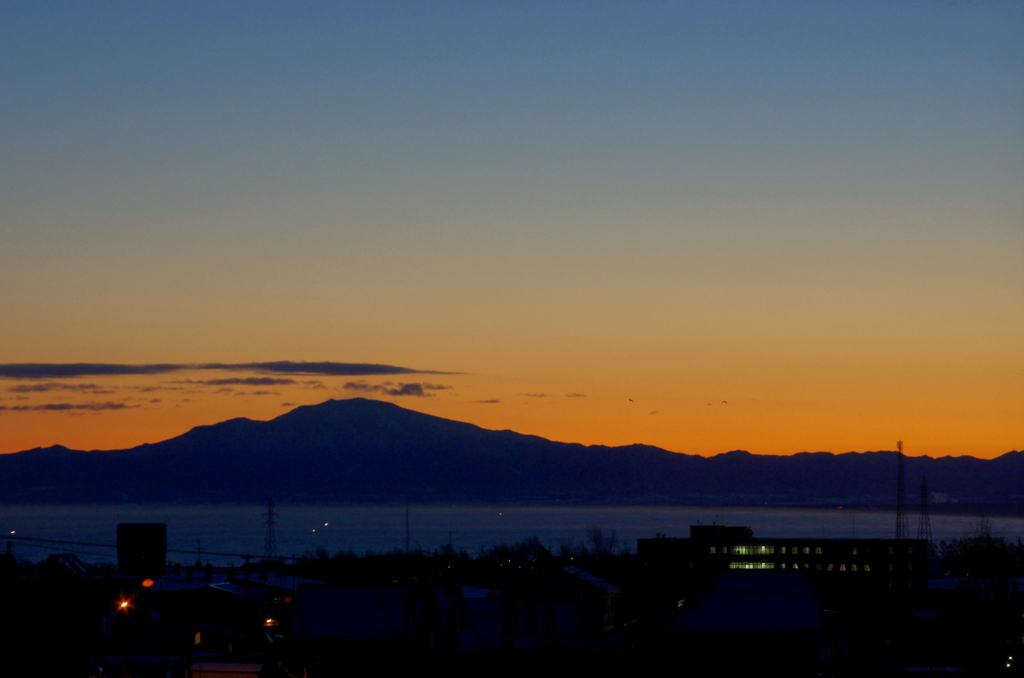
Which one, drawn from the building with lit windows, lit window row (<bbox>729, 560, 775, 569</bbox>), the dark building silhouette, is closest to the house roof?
the dark building silhouette

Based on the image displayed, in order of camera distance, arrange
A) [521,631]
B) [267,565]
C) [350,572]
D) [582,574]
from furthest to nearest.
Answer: [350,572]
[267,565]
[582,574]
[521,631]

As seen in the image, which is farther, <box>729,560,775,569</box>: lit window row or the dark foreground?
<box>729,560,775,569</box>: lit window row

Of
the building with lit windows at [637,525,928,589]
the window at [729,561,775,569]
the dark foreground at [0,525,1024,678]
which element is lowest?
the window at [729,561,775,569]

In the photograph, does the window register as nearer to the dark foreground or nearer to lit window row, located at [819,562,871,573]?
lit window row, located at [819,562,871,573]

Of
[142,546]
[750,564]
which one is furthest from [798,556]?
[142,546]

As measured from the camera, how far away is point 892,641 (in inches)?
1292

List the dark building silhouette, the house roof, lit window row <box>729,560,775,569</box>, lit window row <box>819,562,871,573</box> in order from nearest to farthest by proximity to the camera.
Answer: the house roof, the dark building silhouette, lit window row <box>819,562,871,573</box>, lit window row <box>729,560,775,569</box>

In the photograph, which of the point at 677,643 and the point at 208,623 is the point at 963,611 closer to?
the point at 677,643

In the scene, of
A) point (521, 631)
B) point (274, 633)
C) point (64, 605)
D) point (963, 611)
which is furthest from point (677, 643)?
point (963, 611)

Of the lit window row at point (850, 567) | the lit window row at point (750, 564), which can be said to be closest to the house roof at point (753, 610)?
the lit window row at point (850, 567)

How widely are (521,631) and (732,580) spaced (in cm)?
585

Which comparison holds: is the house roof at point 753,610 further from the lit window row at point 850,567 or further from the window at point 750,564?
the window at point 750,564

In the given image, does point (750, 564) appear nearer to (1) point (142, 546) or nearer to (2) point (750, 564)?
(2) point (750, 564)

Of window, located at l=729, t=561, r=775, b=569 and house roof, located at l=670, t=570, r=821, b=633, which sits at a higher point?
house roof, located at l=670, t=570, r=821, b=633
